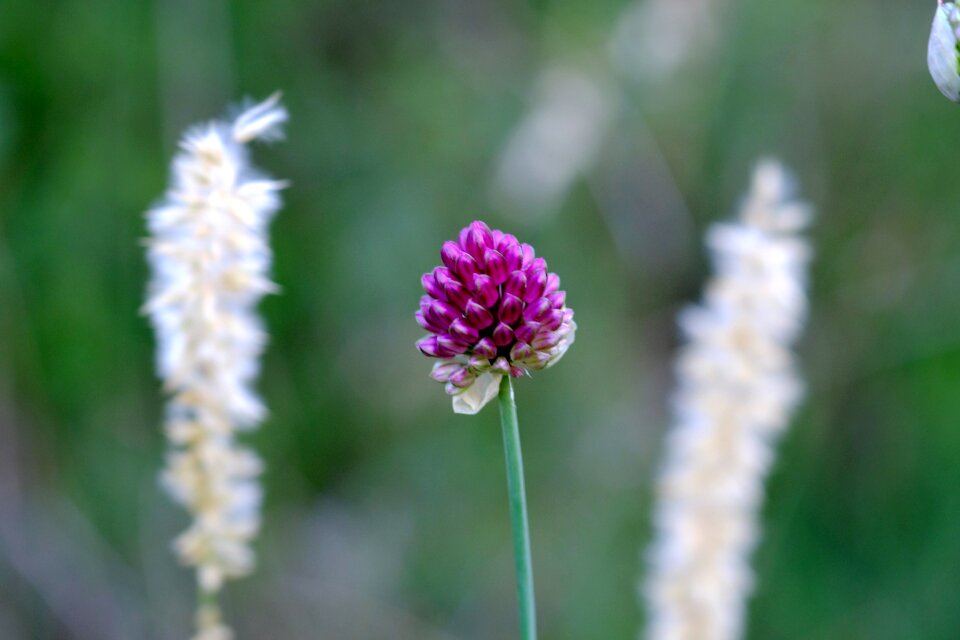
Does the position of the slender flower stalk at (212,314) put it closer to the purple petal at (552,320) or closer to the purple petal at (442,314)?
the purple petal at (442,314)

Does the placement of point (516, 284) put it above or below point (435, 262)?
below

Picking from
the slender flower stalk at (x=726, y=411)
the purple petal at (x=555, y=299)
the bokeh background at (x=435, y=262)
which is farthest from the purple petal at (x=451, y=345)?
the bokeh background at (x=435, y=262)

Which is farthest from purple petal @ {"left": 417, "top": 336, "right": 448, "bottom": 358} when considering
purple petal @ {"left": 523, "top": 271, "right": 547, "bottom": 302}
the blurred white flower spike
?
the blurred white flower spike

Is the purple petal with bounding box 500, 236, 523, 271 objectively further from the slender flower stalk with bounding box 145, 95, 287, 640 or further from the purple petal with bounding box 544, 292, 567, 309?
the slender flower stalk with bounding box 145, 95, 287, 640

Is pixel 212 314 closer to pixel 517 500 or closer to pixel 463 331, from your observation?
pixel 463 331

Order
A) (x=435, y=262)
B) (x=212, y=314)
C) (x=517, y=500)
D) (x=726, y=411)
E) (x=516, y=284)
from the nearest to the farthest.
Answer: (x=517, y=500), (x=516, y=284), (x=212, y=314), (x=726, y=411), (x=435, y=262)

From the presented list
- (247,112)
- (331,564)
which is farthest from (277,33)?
(247,112)

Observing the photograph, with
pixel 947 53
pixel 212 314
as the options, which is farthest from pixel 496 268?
pixel 947 53
